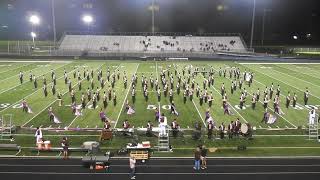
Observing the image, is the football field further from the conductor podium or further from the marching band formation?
the conductor podium

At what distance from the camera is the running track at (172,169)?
587 inches

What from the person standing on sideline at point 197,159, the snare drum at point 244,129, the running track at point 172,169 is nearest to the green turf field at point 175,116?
the snare drum at point 244,129

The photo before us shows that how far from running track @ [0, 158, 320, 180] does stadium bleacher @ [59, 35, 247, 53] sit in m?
53.3


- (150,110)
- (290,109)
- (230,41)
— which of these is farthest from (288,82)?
(230,41)

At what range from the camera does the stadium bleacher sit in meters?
70.4

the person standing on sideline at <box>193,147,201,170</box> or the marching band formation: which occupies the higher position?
the marching band formation

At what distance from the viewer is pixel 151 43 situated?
2835 inches

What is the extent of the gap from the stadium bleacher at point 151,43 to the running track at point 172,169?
5327 centimetres

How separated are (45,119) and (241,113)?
11.6 meters

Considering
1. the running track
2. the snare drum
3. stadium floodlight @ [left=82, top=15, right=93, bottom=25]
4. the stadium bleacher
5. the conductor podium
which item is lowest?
the running track

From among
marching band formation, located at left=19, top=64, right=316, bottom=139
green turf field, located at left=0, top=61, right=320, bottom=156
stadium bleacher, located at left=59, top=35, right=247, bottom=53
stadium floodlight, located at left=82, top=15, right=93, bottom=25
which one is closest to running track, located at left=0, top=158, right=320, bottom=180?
green turf field, located at left=0, top=61, right=320, bottom=156

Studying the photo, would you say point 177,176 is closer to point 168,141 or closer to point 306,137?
point 168,141

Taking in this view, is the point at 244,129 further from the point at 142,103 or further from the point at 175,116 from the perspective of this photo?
the point at 142,103

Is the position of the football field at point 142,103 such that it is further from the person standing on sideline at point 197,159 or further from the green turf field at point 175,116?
the person standing on sideline at point 197,159
